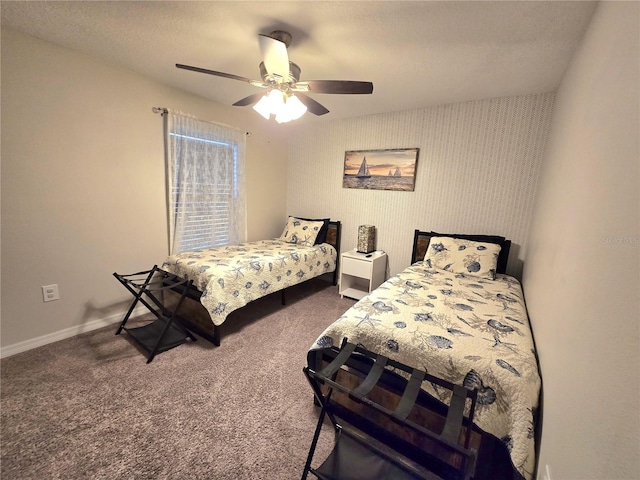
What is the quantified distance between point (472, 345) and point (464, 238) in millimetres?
1748

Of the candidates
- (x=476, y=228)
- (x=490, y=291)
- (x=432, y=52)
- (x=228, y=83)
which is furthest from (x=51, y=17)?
(x=476, y=228)

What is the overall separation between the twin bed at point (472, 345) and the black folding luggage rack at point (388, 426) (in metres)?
0.08

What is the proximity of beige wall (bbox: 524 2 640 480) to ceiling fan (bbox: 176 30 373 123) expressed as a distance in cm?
108

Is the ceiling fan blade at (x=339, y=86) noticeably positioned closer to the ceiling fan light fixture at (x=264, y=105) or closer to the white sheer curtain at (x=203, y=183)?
the ceiling fan light fixture at (x=264, y=105)

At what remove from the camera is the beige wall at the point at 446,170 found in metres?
2.49

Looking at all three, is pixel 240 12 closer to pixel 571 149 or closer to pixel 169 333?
pixel 571 149

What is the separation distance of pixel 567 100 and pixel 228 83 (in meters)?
2.68

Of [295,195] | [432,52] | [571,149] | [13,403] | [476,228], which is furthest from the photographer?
[295,195]

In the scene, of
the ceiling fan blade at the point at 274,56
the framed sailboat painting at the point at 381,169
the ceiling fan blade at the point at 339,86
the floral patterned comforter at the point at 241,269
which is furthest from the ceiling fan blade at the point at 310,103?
the floral patterned comforter at the point at 241,269

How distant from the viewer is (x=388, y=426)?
1342 millimetres

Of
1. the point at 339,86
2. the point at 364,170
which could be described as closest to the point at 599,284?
the point at 339,86

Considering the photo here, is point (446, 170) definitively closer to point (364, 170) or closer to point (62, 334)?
point (364, 170)

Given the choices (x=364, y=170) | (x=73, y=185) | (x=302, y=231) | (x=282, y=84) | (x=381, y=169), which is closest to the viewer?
(x=282, y=84)

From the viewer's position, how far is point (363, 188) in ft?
11.2
